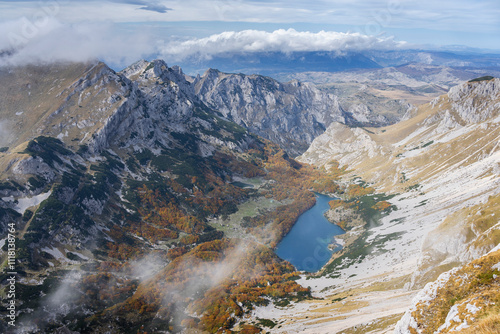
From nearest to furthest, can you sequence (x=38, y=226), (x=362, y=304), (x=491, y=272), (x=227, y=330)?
1. (x=491, y=272)
2. (x=362, y=304)
3. (x=227, y=330)
4. (x=38, y=226)

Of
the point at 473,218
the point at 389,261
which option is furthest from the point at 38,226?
the point at 473,218

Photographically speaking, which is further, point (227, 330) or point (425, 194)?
point (425, 194)

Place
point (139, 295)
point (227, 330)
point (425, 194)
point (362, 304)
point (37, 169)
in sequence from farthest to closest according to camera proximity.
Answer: point (425, 194) < point (37, 169) < point (139, 295) < point (227, 330) < point (362, 304)

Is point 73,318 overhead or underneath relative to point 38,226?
underneath

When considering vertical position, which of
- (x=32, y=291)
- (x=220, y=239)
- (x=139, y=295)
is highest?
(x=32, y=291)

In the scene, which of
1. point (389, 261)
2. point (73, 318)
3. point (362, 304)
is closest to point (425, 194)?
point (389, 261)

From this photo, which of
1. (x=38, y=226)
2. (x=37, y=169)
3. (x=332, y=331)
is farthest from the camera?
(x=37, y=169)

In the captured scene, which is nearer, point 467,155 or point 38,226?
point 38,226

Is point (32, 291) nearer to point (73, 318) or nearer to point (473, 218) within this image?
point (73, 318)

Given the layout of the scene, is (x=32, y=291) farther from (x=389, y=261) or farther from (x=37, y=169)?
(x=389, y=261)
